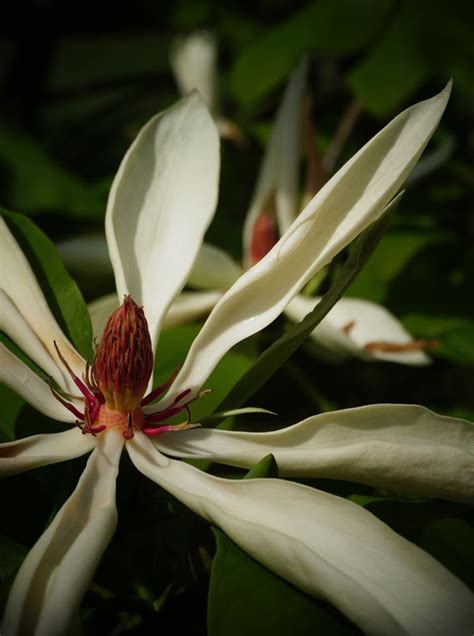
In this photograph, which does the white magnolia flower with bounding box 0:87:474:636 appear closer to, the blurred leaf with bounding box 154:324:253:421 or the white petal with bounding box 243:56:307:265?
the blurred leaf with bounding box 154:324:253:421

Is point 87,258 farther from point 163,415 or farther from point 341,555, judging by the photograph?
point 341,555

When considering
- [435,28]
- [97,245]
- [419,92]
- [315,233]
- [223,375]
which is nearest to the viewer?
[315,233]

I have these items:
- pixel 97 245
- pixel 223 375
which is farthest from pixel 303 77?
pixel 223 375

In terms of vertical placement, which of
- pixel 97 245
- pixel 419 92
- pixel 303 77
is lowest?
pixel 97 245

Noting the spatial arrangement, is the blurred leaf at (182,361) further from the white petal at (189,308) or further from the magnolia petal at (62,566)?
the magnolia petal at (62,566)

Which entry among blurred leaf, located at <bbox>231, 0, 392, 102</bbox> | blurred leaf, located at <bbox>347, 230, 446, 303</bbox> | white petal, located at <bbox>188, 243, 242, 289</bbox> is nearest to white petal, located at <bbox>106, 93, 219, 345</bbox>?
white petal, located at <bbox>188, 243, 242, 289</bbox>

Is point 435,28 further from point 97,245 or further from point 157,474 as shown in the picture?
point 157,474
